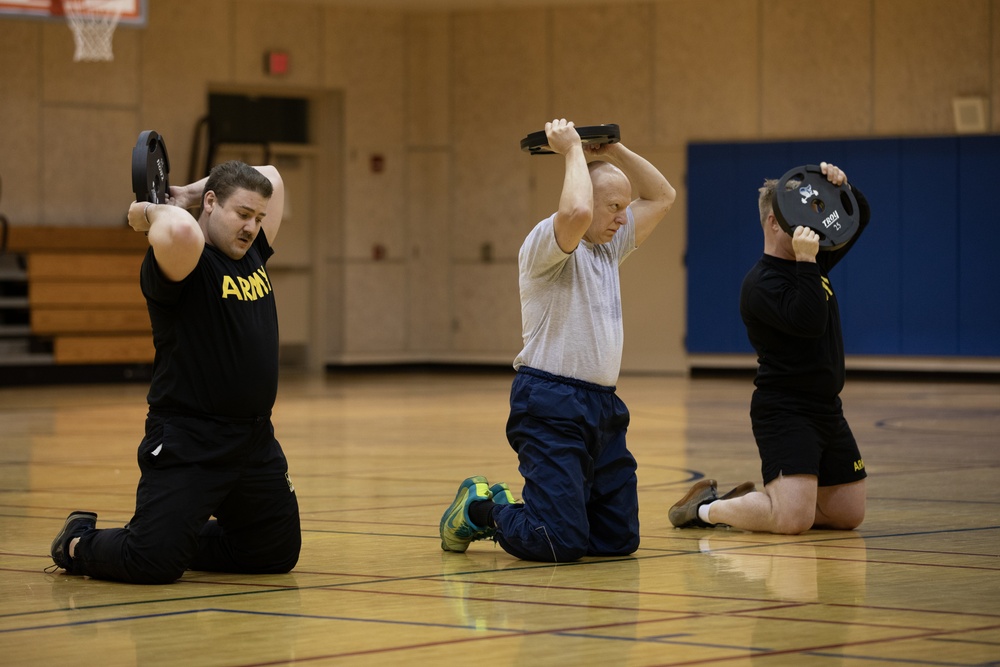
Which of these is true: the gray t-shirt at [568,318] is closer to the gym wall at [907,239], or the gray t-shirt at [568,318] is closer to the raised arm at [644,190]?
the raised arm at [644,190]

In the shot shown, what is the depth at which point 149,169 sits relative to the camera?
15.1ft

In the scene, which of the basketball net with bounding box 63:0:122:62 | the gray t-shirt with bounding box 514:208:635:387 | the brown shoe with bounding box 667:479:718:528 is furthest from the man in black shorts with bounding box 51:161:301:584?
the basketball net with bounding box 63:0:122:62

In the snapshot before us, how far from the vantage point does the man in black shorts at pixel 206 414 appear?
14.7ft

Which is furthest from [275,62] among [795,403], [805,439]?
[805,439]

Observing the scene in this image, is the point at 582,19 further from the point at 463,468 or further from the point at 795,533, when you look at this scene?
the point at 795,533

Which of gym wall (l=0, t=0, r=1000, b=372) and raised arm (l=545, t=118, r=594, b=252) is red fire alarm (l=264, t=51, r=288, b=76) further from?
raised arm (l=545, t=118, r=594, b=252)

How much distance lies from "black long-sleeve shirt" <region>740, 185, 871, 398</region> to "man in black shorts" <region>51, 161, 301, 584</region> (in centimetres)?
195

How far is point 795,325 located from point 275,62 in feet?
43.0

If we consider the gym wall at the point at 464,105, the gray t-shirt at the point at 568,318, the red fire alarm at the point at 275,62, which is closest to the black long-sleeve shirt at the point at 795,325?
the gray t-shirt at the point at 568,318

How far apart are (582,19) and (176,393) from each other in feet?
45.9

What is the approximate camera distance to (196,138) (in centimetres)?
1678

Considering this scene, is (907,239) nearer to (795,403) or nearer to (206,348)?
(795,403)

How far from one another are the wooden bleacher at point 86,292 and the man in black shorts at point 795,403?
1131 centimetres

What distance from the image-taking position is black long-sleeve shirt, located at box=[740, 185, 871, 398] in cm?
540
